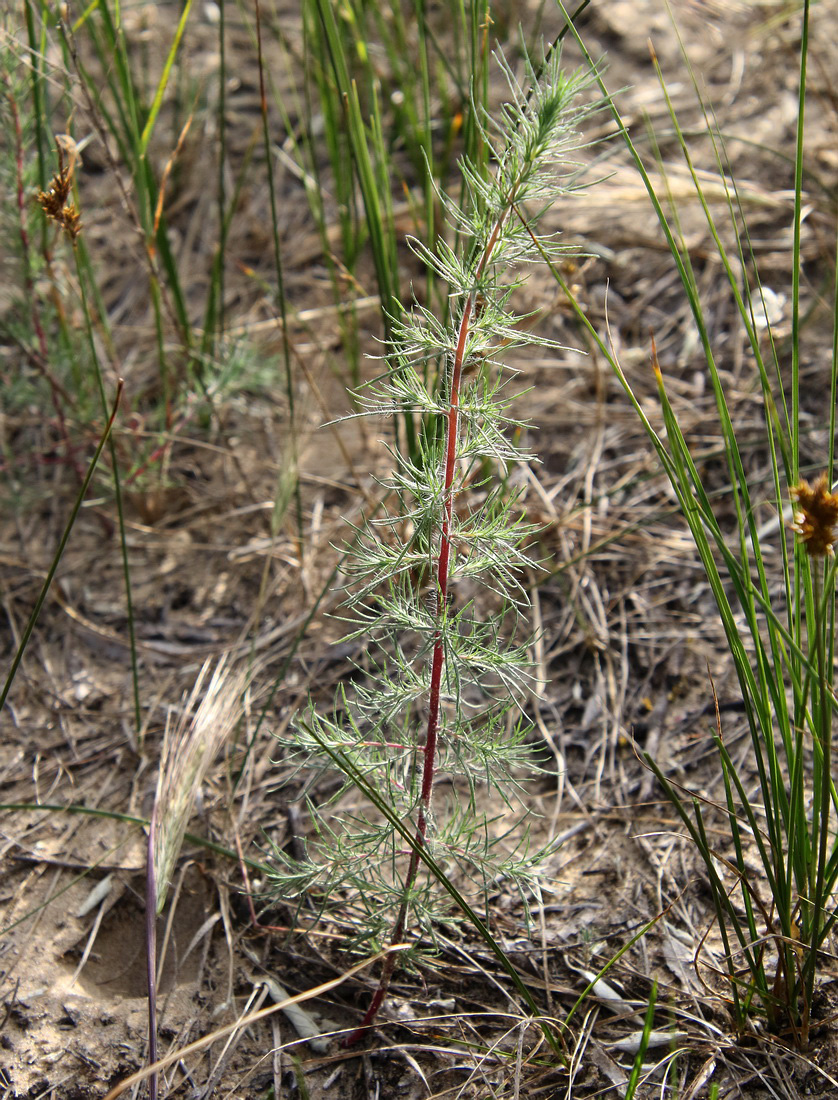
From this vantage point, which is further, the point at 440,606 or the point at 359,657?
the point at 359,657

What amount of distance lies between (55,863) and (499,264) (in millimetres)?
1420

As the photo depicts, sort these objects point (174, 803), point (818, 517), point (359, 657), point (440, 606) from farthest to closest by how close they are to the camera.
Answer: point (359, 657) → point (174, 803) → point (440, 606) → point (818, 517)

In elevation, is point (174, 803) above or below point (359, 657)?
above

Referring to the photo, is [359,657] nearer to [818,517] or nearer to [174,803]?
[174,803]

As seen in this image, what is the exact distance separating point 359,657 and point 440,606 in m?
0.86

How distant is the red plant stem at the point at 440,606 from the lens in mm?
1082

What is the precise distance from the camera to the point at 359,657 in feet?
6.55

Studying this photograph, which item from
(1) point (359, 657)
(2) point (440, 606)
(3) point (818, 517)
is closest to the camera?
(3) point (818, 517)

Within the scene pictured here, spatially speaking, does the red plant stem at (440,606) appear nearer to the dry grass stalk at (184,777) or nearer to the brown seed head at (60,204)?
the dry grass stalk at (184,777)

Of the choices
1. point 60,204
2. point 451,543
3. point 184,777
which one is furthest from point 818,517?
point 60,204

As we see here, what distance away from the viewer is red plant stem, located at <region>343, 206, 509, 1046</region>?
3.55 feet

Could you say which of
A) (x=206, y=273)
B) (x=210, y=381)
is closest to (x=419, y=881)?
(x=210, y=381)

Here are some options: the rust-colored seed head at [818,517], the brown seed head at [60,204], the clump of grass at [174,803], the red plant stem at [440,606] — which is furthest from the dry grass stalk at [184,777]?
the rust-colored seed head at [818,517]

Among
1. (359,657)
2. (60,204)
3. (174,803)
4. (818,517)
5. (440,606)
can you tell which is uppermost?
(60,204)
